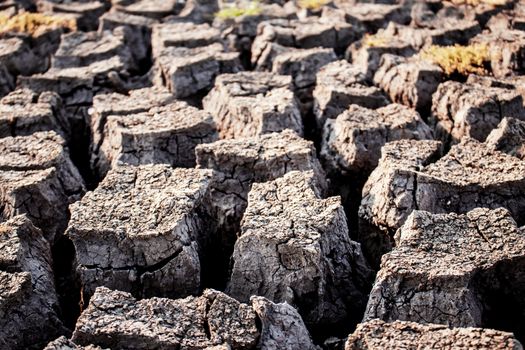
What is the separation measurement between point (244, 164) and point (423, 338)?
1.69m

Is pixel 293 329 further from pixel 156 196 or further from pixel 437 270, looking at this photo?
pixel 156 196

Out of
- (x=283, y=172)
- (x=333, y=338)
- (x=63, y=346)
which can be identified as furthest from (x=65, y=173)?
(x=333, y=338)

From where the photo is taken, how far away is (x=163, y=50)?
19.8ft

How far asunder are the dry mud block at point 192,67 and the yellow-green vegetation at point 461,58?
1.58 meters

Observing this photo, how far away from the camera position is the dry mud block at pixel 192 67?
545cm

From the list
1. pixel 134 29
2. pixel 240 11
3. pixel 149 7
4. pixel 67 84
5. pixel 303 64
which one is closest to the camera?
pixel 67 84

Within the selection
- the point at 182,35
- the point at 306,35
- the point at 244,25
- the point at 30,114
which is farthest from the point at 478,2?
the point at 30,114

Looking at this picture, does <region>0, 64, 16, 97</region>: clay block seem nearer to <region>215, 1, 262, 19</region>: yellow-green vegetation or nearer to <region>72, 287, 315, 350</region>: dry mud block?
<region>215, 1, 262, 19</region>: yellow-green vegetation

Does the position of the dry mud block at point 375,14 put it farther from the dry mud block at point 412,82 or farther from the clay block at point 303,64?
the dry mud block at point 412,82

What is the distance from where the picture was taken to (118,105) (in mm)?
4957

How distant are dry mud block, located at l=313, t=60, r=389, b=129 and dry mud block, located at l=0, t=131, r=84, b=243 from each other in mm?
1776

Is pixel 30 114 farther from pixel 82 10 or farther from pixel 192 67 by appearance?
pixel 82 10

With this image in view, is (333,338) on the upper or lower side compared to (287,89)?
lower

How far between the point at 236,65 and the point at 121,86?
3.11 ft
